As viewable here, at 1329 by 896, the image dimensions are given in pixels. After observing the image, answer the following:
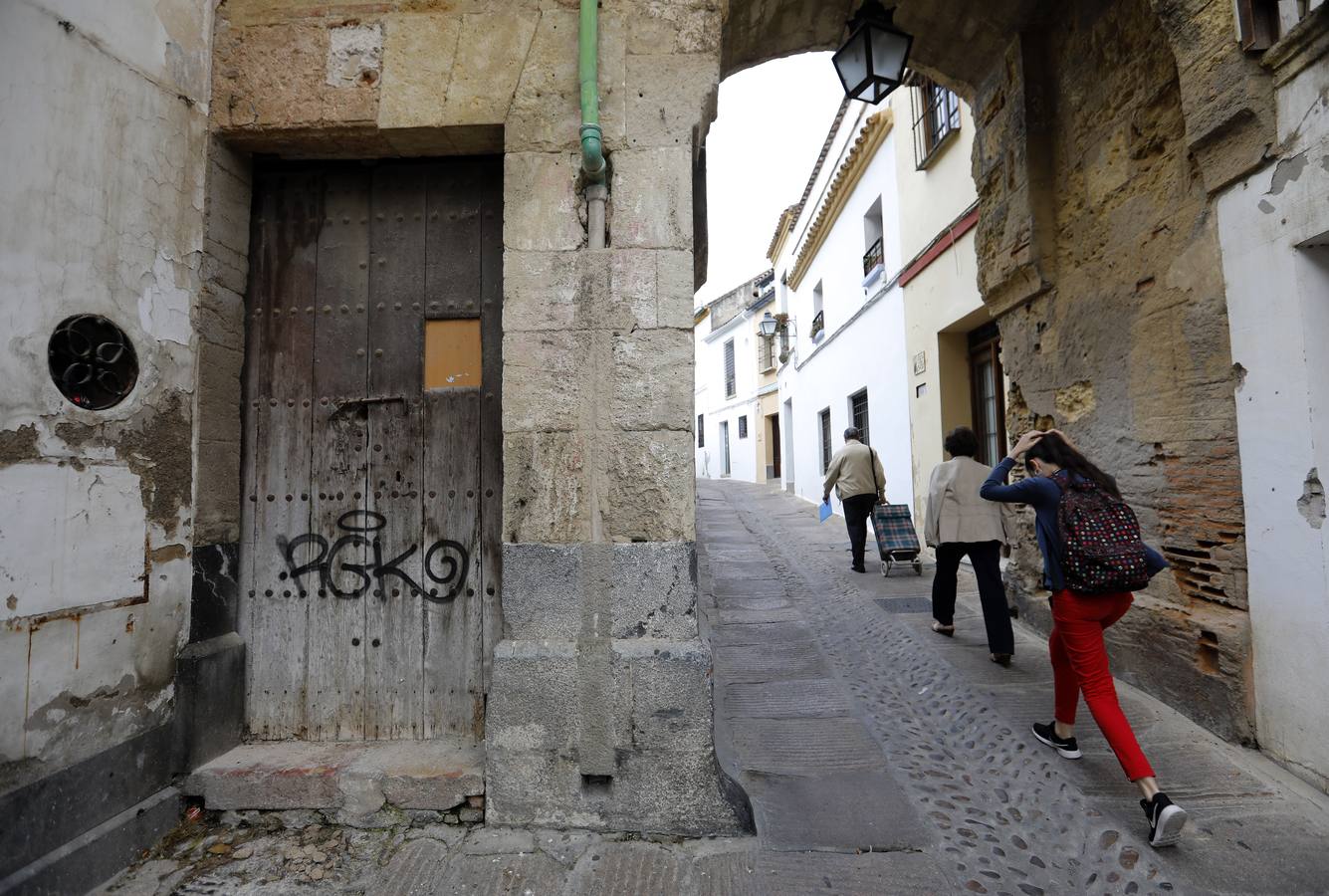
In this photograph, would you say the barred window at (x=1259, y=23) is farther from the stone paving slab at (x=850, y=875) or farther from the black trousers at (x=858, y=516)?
the black trousers at (x=858, y=516)

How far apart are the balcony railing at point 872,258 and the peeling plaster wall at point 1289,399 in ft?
22.2

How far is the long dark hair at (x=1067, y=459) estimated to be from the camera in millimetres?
2586

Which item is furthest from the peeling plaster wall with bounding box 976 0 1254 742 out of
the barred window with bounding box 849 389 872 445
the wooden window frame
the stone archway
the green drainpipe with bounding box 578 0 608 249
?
the wooden window frame

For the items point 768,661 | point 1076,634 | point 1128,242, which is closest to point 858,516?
point 768,661

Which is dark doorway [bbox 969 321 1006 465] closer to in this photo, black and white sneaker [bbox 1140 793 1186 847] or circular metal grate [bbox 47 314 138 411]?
black and white sneaker [bbox 1140 793 1186 847]

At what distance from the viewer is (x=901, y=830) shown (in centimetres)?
225

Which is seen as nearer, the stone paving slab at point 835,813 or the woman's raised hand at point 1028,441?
the stone paving slab at point 835,813

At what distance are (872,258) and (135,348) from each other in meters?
9.18

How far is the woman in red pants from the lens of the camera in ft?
7.25

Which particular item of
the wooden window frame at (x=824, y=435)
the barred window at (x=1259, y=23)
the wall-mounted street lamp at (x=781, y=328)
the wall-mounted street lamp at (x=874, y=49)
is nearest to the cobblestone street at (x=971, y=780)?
the barred window at (x=1259, y=23)

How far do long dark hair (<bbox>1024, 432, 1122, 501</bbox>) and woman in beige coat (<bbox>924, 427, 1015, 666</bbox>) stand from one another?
1412mm

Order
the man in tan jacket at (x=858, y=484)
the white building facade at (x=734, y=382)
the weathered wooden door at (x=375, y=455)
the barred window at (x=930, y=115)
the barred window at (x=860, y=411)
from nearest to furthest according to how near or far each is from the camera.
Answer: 1. the weathered wooden door at (x=375, y=455)
2. the man in tan jacket at (x=858, y=484)
3. the barred window at (x=930, y=115)
4. the barred window at (x=860, y=411)
5. the white building facade at (x=734, y=382)

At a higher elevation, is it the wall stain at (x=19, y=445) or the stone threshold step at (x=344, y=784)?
the wall stain at (x=19, y=445)

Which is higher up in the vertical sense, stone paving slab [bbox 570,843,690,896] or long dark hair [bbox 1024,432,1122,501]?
long dark hair [bbox 1024,432,1122,501]
